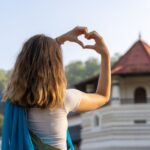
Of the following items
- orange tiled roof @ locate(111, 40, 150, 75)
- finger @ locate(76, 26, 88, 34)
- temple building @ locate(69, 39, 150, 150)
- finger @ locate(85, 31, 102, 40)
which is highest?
orange tiled roof @ locate(111, 40, 150, 75)

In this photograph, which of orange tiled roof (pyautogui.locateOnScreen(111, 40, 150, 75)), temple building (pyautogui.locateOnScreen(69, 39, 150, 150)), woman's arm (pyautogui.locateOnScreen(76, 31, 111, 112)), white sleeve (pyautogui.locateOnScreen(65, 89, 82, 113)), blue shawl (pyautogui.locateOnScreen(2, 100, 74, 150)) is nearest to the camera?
blue shawl (pyautogui.locateOnScreen(2, 100, 74, 150))

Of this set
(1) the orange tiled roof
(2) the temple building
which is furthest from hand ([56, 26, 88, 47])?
(1) the orange tiled roof

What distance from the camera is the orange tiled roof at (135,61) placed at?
27.8m

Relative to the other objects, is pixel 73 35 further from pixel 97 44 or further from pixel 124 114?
pixel 124 114

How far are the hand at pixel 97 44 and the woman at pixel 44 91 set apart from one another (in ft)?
Result: 0.63

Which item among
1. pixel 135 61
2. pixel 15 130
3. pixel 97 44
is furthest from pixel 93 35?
pixel 135 61

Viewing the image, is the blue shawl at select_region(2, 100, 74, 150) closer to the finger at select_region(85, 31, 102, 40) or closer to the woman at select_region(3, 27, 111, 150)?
the woman at select_region(3, 27, 111, 150)

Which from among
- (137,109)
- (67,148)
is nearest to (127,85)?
Answer: (137,109)

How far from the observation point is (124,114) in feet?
86.8

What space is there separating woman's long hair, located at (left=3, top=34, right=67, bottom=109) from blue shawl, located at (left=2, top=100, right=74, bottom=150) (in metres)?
0.04

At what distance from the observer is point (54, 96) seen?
2.11 meters

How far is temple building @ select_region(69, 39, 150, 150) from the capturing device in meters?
26.0

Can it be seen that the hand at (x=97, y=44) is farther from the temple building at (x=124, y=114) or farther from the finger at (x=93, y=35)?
the temple building at (x=124, y=114)

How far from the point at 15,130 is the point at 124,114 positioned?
2456 cm
